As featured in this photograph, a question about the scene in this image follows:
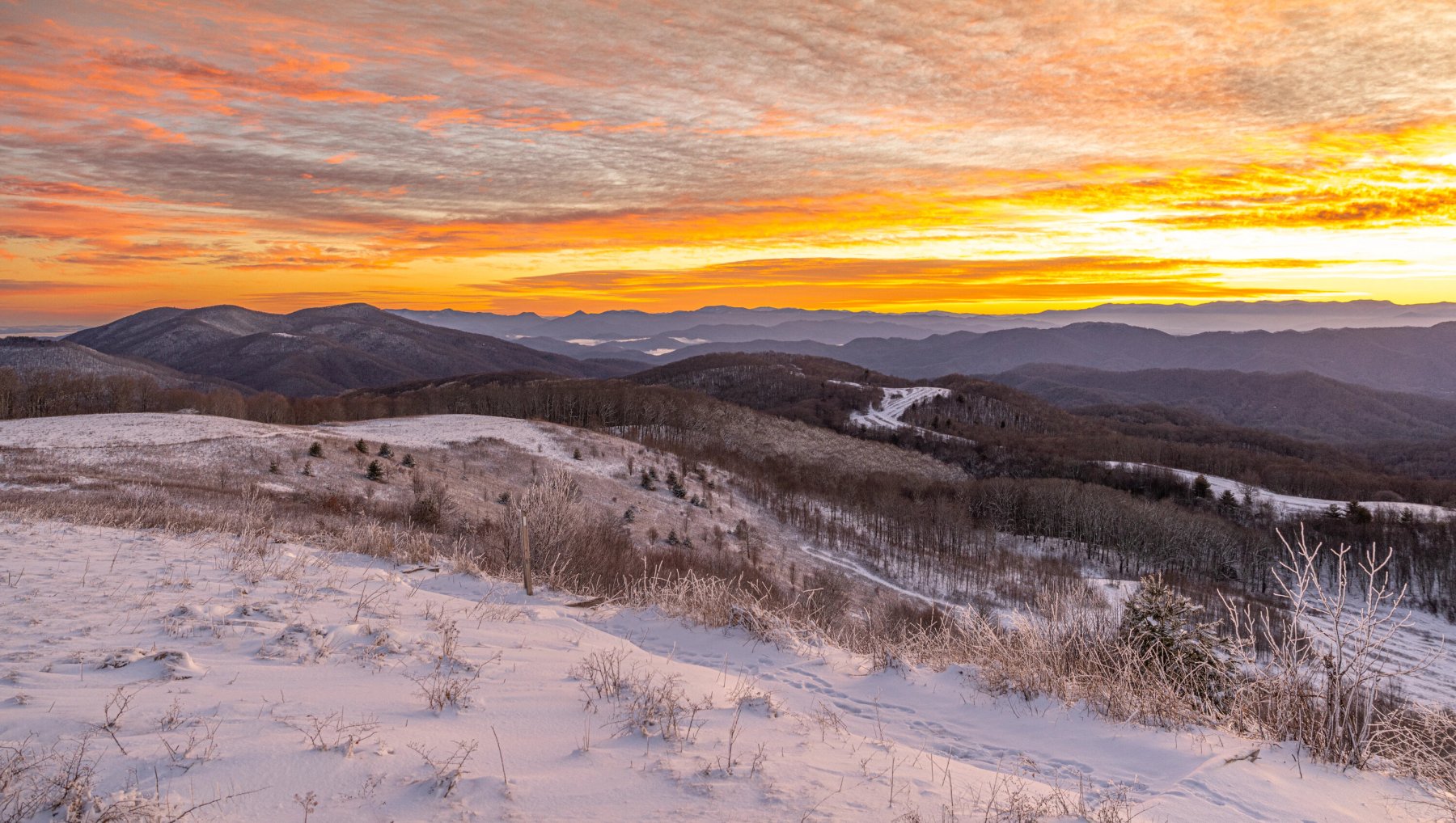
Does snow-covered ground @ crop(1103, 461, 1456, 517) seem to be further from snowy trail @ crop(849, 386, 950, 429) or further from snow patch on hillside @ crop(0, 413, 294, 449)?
snow patch on hillside @ crop(0, 413, 294, 449)

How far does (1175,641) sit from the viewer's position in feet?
34.8

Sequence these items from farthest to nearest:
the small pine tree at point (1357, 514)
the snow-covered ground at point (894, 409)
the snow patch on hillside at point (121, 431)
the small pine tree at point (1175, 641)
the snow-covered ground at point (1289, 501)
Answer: the snow-covered ground at point (894, 409) < the snow-covered ground at point (1289, 501) < the small pine tree at point (1357, 514) < the snow patch on hillside at point (121, 431) < the small pine tree at point (1175, 641)

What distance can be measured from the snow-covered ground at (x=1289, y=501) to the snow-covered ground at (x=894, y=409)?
141 ft

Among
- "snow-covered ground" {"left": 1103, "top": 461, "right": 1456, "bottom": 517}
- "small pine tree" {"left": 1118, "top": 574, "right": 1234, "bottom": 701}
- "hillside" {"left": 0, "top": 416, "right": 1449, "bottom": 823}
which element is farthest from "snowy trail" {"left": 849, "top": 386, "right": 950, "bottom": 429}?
"hillside" {"left": 0, "top": 416, "right": 1449, "bottom": 823}

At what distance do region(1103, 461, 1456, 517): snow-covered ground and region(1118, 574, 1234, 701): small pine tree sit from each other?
9298 cm

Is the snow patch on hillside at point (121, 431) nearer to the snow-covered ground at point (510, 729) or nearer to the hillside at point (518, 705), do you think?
the hillside at point (518, 705)

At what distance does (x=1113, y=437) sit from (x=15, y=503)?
165518 mm

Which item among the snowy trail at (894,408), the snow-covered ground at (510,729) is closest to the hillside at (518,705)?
the snow-covered ground at (510,729)

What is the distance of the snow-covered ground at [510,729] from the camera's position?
4156 mm

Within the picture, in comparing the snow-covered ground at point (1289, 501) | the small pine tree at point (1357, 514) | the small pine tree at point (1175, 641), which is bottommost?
the snow-covered ground at point (1289, 501)

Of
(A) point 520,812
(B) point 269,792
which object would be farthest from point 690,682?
(B) point 269,792

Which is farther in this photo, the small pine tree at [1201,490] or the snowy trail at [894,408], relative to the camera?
the snowy trail at [894,408]

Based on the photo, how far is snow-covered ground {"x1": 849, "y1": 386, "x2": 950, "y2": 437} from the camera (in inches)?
5812

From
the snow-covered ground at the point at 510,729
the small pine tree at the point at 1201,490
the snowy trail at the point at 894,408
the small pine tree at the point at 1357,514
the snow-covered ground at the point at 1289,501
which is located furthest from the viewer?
the snowy trail at the point at 894,408
